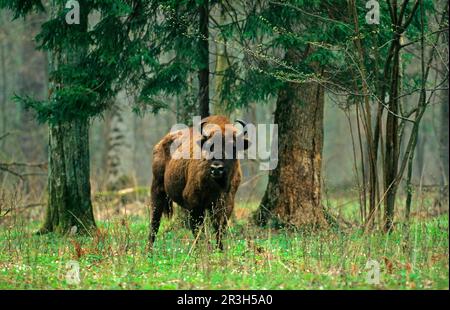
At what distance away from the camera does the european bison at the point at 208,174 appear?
1188 cm

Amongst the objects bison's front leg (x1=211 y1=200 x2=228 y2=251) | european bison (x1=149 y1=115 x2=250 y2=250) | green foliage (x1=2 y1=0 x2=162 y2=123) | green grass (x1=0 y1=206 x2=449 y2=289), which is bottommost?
green grass (x1=0 y1=206 x2=449 y2=289)

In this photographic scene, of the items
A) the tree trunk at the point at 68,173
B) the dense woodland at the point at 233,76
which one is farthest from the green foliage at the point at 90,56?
the tree trunk at the point at 68,173

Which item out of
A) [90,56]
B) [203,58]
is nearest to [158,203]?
[203,58]

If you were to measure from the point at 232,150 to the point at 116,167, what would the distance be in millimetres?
12994

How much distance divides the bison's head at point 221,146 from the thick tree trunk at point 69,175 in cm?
288

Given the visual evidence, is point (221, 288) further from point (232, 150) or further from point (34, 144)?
point (34, 144)

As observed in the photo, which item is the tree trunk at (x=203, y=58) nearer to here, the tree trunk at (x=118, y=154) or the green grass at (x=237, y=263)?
the green grass at (x=237, y=263)

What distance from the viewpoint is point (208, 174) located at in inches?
471

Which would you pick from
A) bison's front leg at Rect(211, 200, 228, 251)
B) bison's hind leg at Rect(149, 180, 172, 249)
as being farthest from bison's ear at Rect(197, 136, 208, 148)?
bison's hind leg at Rect(149, 180, 172, 249)

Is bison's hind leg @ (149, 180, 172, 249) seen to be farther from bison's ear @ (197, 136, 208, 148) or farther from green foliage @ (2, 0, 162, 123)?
green foliage @ (2, 0, 162, 123)

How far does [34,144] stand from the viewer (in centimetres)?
3028

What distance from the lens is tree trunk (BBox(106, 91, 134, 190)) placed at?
24.1 m
